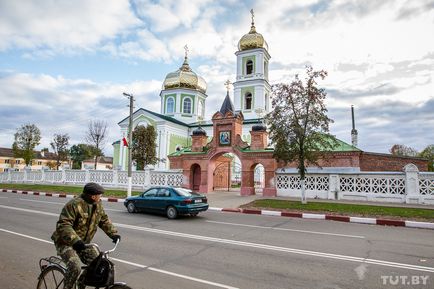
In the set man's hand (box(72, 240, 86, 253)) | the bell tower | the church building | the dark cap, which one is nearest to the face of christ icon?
the church building

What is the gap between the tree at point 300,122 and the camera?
55.0 feet

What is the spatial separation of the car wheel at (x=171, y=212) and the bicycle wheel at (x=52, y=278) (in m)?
8.21

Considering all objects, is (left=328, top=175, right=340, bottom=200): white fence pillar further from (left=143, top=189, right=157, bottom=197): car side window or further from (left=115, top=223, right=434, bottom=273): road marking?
(left=115, top=223, right=434, bottom=273): road marking

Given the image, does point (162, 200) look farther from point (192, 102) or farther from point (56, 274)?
point (192, 102)

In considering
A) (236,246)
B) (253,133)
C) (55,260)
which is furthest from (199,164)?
(55,260)

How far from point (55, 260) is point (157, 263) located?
2438 millimetres

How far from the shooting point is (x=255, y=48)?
43.6m

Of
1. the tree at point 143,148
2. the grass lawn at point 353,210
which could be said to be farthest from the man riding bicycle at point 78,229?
the tree at point 143,148

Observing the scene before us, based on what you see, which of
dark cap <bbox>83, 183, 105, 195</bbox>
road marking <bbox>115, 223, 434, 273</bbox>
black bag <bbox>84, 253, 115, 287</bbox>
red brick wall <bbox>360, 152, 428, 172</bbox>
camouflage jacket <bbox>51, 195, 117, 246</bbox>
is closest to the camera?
black bag <bbox>84, 253, 115, 287</bbox>

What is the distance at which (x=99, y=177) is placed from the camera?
94.0ft

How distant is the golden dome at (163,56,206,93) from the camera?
4731 cm

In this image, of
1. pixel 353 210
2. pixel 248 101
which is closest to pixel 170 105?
pixel 248 101

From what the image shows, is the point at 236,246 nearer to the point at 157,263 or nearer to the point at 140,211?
the point at 157,263

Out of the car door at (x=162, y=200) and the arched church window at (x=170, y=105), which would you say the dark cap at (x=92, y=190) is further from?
the arched church window at (x=170, y=105)
